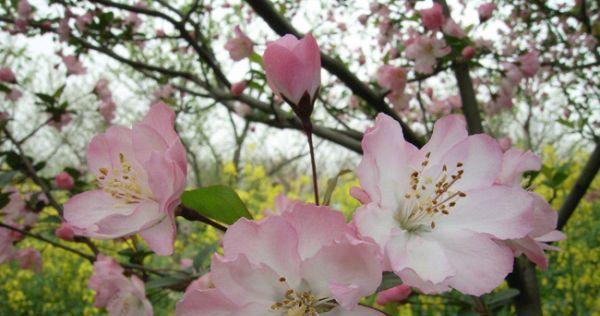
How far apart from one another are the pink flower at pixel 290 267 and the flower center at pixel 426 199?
0.13 metres

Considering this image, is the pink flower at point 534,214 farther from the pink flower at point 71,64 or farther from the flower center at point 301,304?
the pink flower at point 71,64

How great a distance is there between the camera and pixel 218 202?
0.58 metres

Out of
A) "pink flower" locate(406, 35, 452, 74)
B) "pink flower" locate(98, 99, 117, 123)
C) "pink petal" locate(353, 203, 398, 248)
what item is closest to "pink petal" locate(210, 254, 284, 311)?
"pink petal" locate(353, 203, 398, 248)

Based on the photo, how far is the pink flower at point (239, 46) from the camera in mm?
1882

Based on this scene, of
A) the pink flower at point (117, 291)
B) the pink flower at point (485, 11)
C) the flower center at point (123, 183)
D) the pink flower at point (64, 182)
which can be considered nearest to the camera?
the flower center at point (123, 183)

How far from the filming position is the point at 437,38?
1.96 m

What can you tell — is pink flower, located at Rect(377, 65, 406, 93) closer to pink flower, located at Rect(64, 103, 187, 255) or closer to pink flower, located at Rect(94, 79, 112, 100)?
pink flower, located at Rect(64, 103, 187, 255)

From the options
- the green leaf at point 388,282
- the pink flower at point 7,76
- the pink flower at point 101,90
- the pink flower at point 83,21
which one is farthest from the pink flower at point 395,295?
the pink flower at point 101,90

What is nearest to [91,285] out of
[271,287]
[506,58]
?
[271,287]

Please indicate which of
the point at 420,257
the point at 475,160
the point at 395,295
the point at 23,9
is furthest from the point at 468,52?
the point at 23,9

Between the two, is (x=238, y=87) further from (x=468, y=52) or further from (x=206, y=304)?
(x=206, y=304)

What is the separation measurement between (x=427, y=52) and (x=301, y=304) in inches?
64.5

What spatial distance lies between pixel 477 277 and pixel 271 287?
0.72 feet

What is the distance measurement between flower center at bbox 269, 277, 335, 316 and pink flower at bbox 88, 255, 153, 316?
0.55 metres
